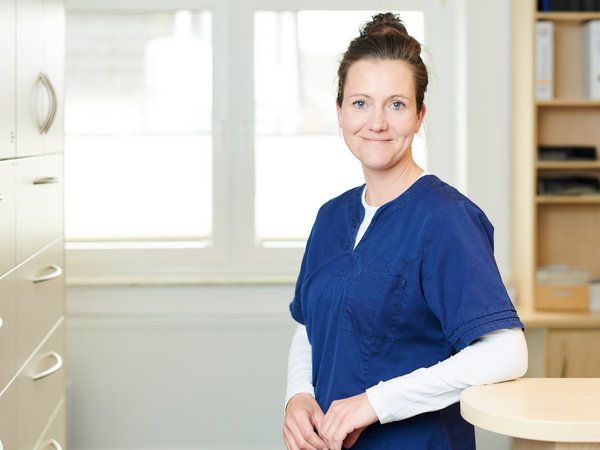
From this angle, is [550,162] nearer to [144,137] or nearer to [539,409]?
[144,137]

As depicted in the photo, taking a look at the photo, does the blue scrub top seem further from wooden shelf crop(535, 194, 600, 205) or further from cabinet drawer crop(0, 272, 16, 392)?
wooden shelf crop(535, 194, 600, 205)

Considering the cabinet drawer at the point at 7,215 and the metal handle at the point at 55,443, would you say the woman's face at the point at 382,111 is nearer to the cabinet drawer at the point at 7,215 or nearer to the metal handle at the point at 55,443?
the cabinet drawer at the point at 7,215

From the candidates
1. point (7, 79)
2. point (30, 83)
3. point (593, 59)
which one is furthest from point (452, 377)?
A: point (593, 59)

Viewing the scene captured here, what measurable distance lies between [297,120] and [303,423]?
237 cm

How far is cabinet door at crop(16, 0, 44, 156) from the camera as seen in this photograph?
2.25 metres

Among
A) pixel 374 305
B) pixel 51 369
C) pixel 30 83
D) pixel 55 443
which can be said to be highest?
pixel 30 83

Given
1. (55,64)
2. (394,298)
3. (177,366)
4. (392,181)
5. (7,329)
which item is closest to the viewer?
(394,298)

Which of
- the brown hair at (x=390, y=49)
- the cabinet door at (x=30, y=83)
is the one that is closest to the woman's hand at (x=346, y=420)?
the brown hair at (x=390, y=49)

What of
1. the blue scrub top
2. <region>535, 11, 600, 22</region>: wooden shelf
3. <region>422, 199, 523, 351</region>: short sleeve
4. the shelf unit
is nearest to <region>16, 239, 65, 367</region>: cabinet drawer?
the blue scrub top

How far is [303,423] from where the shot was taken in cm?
170

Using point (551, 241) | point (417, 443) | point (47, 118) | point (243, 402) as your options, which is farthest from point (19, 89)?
point (551, 241)

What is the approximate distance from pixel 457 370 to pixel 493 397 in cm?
10

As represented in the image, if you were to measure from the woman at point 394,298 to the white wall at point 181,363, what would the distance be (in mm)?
2026

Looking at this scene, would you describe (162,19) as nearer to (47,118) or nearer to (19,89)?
(47,118)
